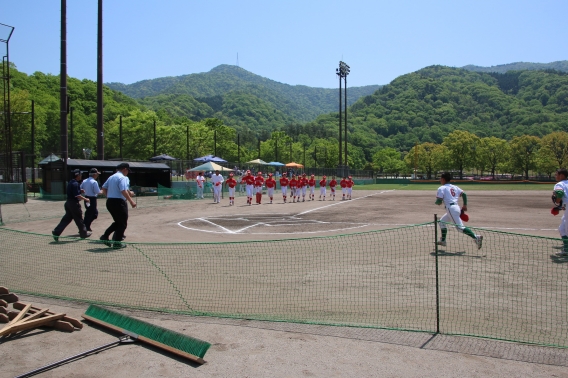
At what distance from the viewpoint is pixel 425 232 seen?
1462 cm

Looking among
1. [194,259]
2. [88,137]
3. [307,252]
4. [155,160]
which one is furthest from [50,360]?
[88,137]

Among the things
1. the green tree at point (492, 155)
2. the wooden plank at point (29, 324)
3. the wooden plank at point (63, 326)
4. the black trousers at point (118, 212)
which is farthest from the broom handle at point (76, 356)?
the green tree at point (492, 155)

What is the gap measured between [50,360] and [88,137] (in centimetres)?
7735

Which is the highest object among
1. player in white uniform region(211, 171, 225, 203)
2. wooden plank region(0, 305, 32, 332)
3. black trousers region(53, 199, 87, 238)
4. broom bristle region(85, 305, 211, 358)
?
player in white uniform region(211, 171, 225, 203)

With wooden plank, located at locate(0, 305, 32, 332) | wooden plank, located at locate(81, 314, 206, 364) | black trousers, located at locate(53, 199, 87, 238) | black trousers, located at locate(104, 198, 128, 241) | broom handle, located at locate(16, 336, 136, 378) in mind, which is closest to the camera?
broom handle, located at locate(16, 336, 136, 378)

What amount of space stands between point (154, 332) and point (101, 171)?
2934cm

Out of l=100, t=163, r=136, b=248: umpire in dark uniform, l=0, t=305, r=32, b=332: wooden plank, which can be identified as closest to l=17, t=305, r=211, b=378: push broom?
l=0, t=305, r=32, b=332: wooden plank

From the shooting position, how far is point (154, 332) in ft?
18.2

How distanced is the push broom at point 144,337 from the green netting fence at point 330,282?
0.79m

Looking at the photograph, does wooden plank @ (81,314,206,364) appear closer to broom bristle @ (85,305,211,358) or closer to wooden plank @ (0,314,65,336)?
broom bristle @ (85,305,211,358)

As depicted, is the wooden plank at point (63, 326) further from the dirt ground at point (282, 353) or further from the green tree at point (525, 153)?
the green tree at point (525, 153)

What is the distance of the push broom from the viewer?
500 centimetres

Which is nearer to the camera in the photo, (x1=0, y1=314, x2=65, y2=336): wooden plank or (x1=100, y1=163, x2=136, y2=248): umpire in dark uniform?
(x1=0, y1=314, x2=65, y2=336): wooden plank

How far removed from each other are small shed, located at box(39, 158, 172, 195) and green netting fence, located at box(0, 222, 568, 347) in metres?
20.3
